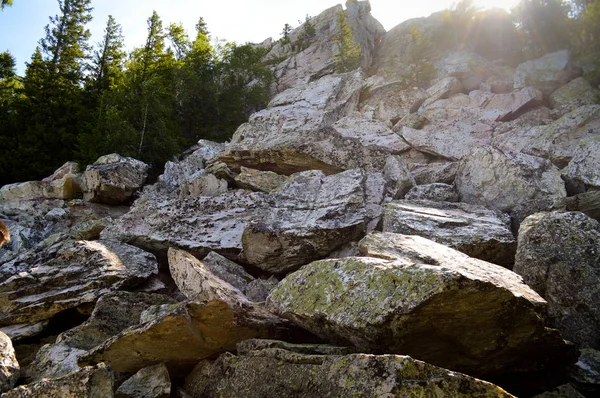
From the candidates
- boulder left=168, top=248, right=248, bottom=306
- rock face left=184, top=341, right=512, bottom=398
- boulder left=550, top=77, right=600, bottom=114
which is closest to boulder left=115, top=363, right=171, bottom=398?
rock face left=184, top=341, right=512, bottom=398

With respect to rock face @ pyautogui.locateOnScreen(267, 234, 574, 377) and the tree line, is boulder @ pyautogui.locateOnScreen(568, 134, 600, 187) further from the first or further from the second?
Answer: the tree line

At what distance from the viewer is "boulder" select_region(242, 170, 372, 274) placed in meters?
12.1

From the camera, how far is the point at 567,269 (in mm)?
7977

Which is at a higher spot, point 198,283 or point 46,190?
point 46,190

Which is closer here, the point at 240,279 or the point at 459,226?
the point at 459,226

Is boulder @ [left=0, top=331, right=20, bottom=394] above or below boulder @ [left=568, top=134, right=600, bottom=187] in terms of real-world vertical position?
below

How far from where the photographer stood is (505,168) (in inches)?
542

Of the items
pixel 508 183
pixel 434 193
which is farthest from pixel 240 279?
pixel 508 183

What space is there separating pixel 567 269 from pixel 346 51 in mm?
40076

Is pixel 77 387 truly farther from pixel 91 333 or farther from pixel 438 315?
pixel 438 315

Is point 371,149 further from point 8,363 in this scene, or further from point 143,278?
point 8,363

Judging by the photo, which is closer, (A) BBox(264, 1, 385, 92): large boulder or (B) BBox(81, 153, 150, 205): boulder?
(B) BBox(81, 153, 150, 205): boulder

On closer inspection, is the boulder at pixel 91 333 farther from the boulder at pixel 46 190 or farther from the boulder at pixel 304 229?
the boulder at pixel 46 190

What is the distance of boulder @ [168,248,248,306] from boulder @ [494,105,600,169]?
15.8m
